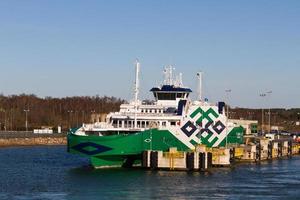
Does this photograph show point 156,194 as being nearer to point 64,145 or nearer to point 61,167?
point 61,167

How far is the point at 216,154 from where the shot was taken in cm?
8219

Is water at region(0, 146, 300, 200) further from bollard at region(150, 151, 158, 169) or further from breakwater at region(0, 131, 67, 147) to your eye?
breakwater at region(0, 131, 67, 147)

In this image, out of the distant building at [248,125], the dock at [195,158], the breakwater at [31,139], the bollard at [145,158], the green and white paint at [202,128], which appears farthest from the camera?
the breakwater at [31,139]

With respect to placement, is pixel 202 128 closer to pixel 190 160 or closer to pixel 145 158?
pixel 190 160

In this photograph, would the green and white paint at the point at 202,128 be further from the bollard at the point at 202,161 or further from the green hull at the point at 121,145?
the bollard at the point at 202,161

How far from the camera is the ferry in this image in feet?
246

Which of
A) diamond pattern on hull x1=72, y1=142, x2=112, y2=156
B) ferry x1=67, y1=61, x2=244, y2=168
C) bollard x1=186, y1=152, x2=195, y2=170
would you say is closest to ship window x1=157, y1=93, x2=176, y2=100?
ferry x1=67, y1=61, x2=244, y2=168

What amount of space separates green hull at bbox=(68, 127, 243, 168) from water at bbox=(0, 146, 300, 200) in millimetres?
1676

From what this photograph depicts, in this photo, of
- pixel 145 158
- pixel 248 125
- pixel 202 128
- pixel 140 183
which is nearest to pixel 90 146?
pixel 145 158

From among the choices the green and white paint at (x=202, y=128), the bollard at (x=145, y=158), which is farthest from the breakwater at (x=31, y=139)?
the bollard at (x=145, y=158)

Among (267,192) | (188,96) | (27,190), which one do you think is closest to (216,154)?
(188,96)

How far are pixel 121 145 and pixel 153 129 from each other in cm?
474

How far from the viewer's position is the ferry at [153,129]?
74.9 m

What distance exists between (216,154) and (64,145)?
77738 mm
